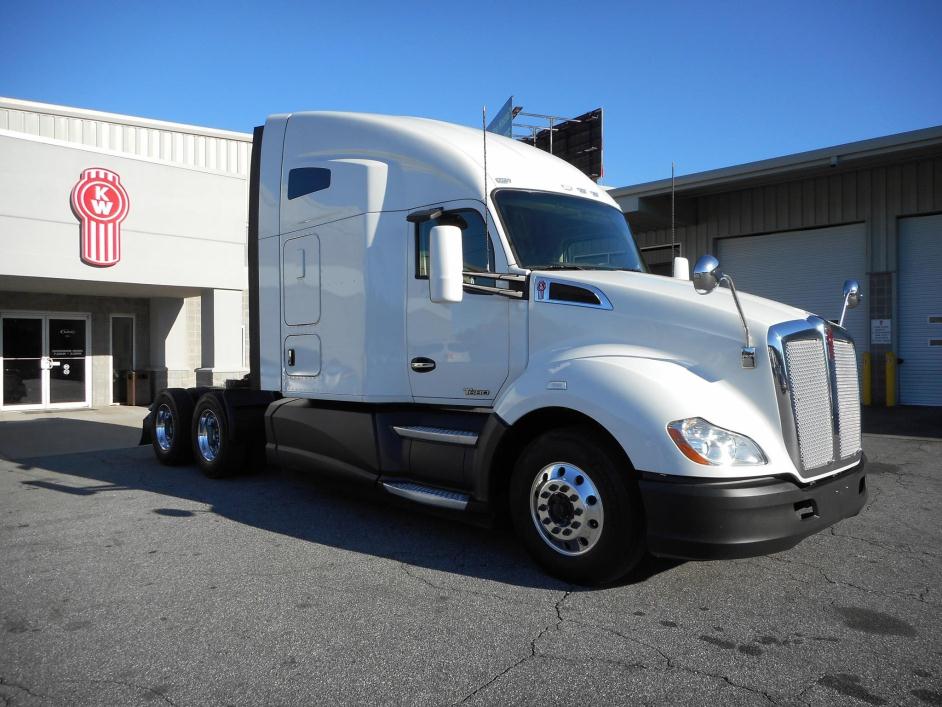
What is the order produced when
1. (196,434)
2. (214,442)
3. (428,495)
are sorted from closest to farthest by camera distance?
(428,495), (214,442), (196,434)

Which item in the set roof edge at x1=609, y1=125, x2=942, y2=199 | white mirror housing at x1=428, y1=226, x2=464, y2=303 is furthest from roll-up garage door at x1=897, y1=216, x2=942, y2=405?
white mirror housing at x1=428, y1=226, x2=464, y2=303

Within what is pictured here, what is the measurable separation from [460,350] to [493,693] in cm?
267

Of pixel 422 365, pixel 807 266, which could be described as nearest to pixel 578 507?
pixel 422 365

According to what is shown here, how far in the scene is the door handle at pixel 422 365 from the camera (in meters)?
5.43

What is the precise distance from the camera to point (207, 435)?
26.0 feet

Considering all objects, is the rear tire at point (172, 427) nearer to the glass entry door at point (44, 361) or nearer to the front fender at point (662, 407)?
the front fender at point (662, 407)

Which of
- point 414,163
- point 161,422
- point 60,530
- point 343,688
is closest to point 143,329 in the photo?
point 161,422

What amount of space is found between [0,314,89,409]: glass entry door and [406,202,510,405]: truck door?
13622 mm

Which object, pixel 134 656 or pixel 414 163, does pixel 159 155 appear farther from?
pixel 134 656

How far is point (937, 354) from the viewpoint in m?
13.6

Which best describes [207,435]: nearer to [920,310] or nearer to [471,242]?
[471,242]

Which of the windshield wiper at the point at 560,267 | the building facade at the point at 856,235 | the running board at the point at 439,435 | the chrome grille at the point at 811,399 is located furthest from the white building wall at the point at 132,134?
the chrome grille at the point at 811,399

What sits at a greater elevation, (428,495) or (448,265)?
(448,265)

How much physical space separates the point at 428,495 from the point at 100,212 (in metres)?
11.8
